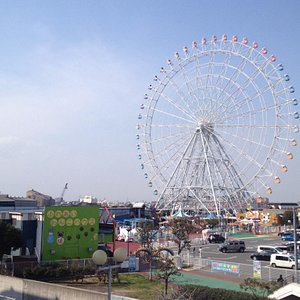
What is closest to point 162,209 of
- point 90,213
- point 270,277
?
point 90,213

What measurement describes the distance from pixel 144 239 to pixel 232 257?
862cm

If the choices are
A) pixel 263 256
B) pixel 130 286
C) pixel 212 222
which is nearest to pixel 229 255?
pixel 263 256

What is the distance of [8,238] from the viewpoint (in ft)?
88.8

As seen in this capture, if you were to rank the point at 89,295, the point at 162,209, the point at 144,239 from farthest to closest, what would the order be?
the point at 162,209
the point at 144,239
the point at 89,295

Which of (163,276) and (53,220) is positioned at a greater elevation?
(53,220)

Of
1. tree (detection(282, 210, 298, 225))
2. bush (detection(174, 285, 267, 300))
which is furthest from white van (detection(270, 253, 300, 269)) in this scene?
tree (detection(282, 210, 298, 225))

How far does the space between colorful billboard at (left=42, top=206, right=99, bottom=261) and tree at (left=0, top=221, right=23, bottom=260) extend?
1683mm

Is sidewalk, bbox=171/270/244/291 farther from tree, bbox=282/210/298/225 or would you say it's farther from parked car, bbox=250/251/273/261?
tree, bbox=282/210/298/225

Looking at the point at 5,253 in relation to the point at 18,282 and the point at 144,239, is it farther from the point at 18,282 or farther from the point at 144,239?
the point at 144,239

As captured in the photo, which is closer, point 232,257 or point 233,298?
point 233,298

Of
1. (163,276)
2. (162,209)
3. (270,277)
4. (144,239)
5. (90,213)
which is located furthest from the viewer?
(162,209)

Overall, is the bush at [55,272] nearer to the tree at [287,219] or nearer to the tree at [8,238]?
the tree at [8,238]

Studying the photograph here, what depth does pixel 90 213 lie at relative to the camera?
29.6 m

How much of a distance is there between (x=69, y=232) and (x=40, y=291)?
12.1 metres
